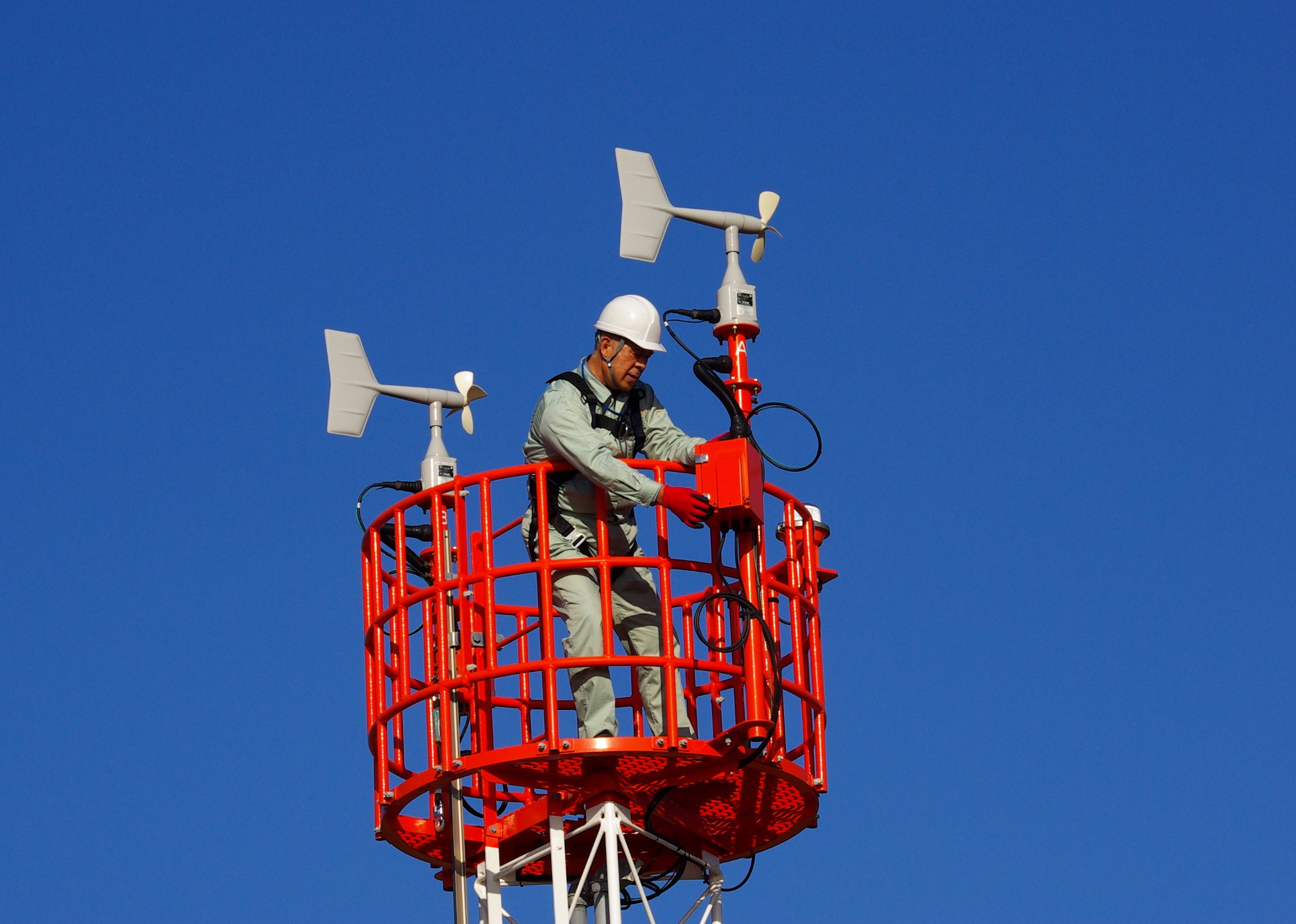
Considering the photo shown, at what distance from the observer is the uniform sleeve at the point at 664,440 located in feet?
57.7

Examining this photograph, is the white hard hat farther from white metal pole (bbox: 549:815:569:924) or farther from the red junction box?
white metal pole (bbox: 549:815:569:924)

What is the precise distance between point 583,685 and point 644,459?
1.79 m

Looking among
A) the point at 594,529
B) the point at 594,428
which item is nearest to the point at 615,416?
the point at 594,428

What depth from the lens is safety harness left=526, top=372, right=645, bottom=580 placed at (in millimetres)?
17094

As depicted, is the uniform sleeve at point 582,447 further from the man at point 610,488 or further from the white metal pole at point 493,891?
the white metal pole at point 493,891

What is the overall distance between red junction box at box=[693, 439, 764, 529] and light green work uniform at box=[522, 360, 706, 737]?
445 mm

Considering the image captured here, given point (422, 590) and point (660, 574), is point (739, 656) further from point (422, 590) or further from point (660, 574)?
point (422, 590)

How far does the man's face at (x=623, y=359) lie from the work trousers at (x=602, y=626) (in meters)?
1.09

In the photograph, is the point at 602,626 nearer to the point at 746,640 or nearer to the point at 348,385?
the point at 746,640

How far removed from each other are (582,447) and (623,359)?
42.6 inches

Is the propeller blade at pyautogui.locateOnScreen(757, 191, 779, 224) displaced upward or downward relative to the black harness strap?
upward

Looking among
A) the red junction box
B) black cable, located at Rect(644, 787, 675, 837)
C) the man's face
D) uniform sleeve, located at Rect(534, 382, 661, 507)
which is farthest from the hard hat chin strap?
black cable, located at Rect(644, 787, 675, 837)

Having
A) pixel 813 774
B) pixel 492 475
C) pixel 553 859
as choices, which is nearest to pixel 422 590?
pixel 492 475

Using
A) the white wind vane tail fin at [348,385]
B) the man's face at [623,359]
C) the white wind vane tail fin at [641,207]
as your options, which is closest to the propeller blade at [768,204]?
the white wind vane tail fin at [641,207]
